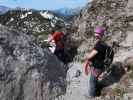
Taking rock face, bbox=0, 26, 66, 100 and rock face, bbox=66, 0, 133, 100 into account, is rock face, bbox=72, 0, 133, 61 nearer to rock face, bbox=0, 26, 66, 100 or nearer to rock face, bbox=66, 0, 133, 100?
rock face, bbox=66, 0, 133, 100

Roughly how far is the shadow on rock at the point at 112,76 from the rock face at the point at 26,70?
1.07m

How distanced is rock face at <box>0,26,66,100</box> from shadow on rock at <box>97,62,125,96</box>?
1073mm

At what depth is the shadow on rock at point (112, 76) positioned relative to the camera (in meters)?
12.1

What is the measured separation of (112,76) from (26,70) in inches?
108

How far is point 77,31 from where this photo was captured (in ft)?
54.9

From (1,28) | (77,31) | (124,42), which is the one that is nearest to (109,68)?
(124,42)

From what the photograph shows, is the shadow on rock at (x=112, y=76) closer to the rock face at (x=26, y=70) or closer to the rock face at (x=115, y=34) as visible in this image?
the rock face at (x=115, y=34)

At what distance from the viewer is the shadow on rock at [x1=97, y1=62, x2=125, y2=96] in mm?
12077

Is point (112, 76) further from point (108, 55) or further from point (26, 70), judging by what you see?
point (26, 70)

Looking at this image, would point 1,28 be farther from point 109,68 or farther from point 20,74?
point 109,68

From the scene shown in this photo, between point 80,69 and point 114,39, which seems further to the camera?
point 114,39

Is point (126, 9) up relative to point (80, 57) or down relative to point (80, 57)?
up

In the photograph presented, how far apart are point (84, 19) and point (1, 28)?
5535 mm

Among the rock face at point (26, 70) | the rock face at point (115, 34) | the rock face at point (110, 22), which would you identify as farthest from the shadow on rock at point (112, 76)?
the rock face at point (26, 70)
